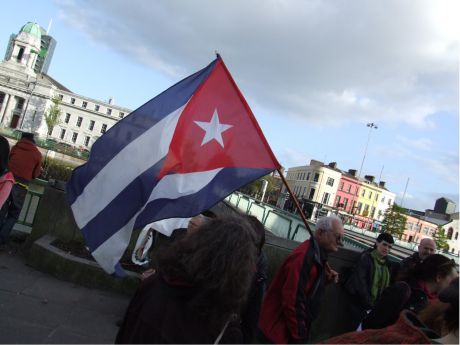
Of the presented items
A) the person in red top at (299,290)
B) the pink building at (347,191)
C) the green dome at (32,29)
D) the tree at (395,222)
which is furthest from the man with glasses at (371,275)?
the green dome at (32,29)

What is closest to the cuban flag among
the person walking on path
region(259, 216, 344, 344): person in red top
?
region(259, 216, 344, 344): person in red top

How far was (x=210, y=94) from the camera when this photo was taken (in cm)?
397

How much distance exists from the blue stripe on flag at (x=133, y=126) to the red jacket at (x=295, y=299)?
1650mm

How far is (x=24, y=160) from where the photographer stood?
6.96 meters

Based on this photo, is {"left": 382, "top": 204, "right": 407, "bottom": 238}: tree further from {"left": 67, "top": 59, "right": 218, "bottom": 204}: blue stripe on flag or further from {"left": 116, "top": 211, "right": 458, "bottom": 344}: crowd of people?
{"left": 116, "top": 211, "right": 458, "bottom": 344}: crowd of people

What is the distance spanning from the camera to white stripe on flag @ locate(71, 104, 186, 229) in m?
3.76

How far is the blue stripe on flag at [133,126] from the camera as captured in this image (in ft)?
12.9

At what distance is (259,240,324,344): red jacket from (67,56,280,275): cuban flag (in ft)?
Answer: 2.56

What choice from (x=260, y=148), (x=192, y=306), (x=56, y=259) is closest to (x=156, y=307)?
(x=192, y=306)

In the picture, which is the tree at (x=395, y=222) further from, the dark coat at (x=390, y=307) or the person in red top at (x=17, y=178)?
the dark coat at (x=390, y=307)

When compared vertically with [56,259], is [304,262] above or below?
above

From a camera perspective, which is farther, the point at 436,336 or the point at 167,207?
the point at 167,207

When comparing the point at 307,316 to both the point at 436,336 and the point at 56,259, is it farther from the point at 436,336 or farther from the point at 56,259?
the point at 56,259

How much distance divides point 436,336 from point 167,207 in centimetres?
239
